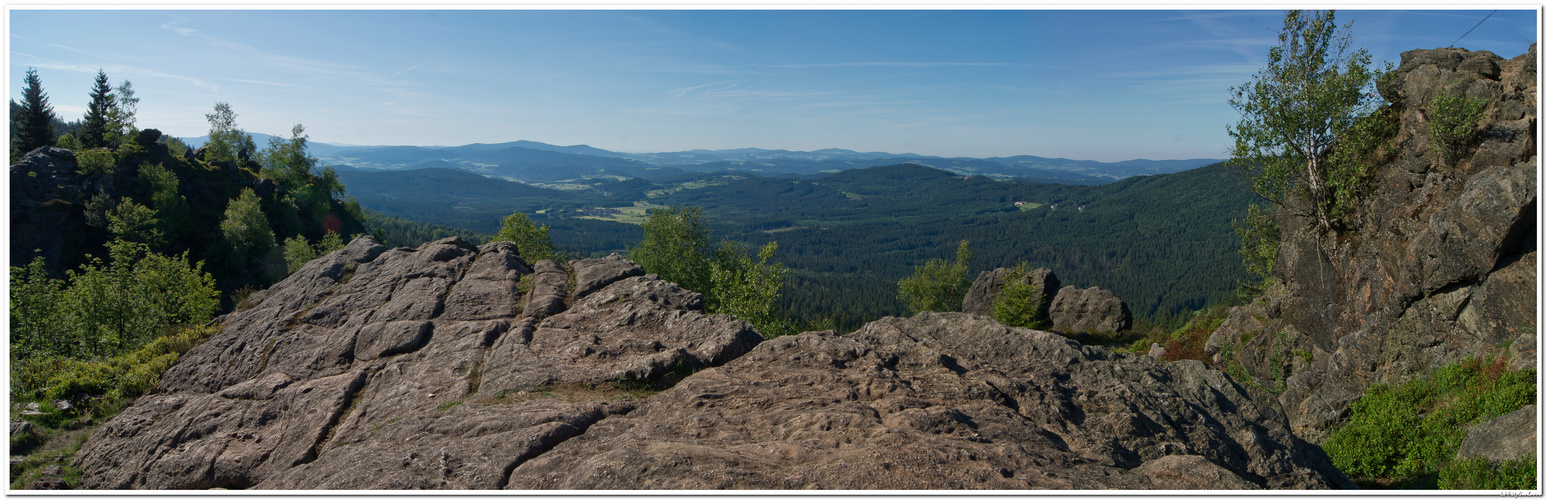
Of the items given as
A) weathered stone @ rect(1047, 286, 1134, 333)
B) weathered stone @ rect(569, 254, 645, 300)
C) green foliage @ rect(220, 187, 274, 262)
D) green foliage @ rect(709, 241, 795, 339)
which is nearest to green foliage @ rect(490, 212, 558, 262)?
green foliage @ rect(709, 241, 795, 339)

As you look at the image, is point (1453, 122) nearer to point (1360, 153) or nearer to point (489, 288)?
point (1360, 153)

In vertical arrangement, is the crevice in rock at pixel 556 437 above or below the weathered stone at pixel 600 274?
below

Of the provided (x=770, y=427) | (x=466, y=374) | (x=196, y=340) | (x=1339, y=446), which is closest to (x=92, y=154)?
(x=196, y=340)

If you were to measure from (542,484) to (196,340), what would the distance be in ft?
63.2

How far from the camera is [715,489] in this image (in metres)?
8.85

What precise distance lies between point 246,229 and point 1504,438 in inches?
3814

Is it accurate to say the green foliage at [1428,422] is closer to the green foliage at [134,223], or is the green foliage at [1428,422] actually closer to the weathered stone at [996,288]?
the weathered stone at [996,288]

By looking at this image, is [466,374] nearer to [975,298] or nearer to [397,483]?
[397,483]

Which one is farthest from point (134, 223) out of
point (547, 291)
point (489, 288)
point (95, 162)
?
point (547, 291)

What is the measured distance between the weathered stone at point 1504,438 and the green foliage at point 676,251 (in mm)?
39537

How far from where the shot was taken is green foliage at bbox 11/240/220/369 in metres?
25.0

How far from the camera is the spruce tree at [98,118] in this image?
73.4 m

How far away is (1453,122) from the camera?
2302cm

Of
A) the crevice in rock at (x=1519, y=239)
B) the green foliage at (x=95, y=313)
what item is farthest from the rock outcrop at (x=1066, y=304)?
the green foliage at (x=95, y=313)
